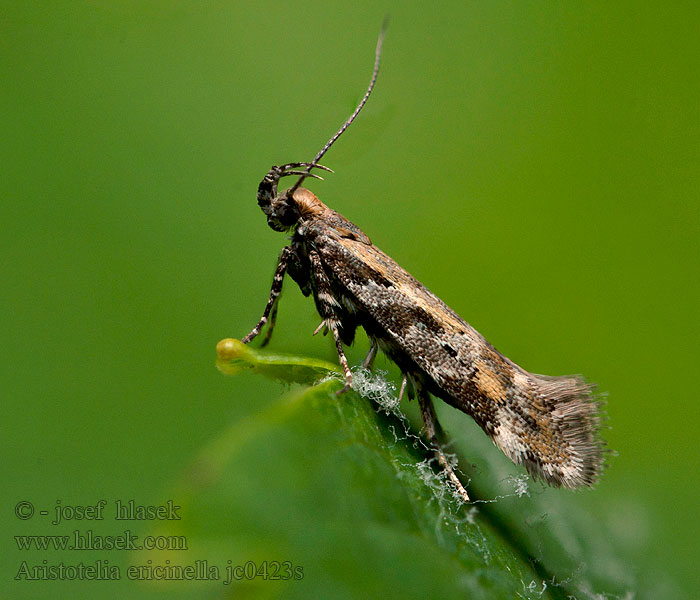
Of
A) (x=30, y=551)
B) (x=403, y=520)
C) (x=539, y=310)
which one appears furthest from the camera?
(x=539, y=310)

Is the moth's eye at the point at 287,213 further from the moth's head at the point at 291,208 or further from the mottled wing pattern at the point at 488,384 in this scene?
the mottled wing pattern at the point at 488,384

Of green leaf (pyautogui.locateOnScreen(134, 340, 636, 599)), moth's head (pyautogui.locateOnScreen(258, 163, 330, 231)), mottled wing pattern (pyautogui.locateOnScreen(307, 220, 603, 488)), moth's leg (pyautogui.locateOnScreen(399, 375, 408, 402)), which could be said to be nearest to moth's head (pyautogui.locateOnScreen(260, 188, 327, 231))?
moth's head (pyautogui.locateOnScreen(258, 163, 330, 231))

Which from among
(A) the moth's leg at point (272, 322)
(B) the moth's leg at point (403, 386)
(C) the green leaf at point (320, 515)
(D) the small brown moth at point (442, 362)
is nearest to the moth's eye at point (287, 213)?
(D) the small brown moth at point (442, 362)

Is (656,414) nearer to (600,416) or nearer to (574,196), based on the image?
(600,416)

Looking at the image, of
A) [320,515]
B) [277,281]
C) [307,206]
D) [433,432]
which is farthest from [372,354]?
[320,515]

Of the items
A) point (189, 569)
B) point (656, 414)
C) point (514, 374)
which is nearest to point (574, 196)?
point (656, 414)

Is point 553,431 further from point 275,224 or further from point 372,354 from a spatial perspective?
point 275,224

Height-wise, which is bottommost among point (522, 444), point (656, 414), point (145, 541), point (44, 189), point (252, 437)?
point (145, 541)

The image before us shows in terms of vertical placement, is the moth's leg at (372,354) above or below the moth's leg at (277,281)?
below
